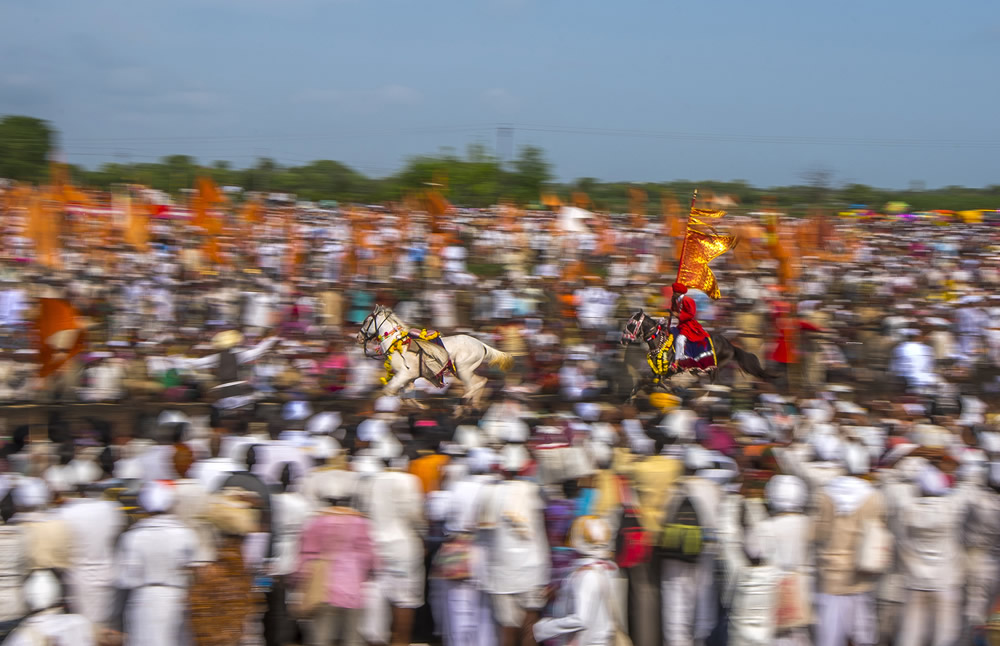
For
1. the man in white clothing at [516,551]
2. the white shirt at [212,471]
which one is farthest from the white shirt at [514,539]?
the white shirt at [212,471]

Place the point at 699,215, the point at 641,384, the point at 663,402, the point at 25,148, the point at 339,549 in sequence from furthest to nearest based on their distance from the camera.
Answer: the point at 25,148 → the point at 641,384 → the point at 699,215 → the point at 663,402 → the point at 339,549

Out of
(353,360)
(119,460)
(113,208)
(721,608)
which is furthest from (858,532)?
(113,208)

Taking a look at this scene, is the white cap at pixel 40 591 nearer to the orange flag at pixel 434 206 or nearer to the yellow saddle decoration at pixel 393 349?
the yellow saddle decoration at pixel 393 349

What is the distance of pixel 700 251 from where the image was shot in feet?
33.8

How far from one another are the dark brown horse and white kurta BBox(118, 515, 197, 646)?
6157 mm

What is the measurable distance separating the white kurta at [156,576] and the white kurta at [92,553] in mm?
119

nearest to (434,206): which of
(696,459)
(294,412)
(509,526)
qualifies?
(294,412)

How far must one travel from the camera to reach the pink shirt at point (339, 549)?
17.5ft

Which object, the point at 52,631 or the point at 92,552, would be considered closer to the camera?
the point at 52,631

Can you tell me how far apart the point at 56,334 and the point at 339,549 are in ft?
15.2

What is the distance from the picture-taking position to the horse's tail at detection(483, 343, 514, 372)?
10.9m

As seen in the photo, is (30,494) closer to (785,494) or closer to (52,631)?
(52,631)

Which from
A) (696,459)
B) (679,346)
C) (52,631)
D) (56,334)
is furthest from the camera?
(679,346)

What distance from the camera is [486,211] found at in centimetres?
2258
